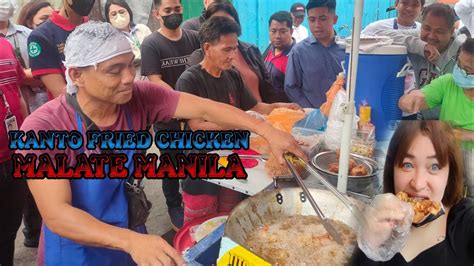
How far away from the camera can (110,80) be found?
5.24 feet

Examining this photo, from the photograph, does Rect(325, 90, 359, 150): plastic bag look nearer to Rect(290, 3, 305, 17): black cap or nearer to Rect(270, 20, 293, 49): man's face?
Rect(270, 20, 293, 49): man's face

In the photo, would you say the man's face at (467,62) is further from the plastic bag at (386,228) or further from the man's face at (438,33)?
the plastic bag at (386,228)

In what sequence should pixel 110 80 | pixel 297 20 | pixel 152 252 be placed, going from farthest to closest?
pixel 297 20 < pixel 110 80 < pixel 152 252

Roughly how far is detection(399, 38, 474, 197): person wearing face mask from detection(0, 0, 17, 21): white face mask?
308cm

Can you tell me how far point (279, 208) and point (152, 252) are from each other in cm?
54

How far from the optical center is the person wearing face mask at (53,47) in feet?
9.00

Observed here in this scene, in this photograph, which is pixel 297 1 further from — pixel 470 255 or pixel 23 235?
pixel 470 255

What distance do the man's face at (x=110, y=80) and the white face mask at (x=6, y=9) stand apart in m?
2.02

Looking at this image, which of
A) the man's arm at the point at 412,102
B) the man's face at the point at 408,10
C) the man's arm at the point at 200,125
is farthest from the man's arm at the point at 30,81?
the man's face at the point at 408,10

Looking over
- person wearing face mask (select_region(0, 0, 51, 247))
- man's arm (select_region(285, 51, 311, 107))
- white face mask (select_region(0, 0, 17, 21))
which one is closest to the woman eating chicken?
man's arm (select_region(285, 51, 311, 107))

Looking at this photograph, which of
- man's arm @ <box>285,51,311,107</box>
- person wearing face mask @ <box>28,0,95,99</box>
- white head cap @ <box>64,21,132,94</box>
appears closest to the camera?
white head cap @ <box>64,21,132,94</box>

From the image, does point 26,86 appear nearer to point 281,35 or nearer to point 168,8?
point 168,8

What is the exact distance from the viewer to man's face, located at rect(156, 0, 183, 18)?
3.36 metres

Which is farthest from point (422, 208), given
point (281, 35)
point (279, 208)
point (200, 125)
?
point (281, 35)
